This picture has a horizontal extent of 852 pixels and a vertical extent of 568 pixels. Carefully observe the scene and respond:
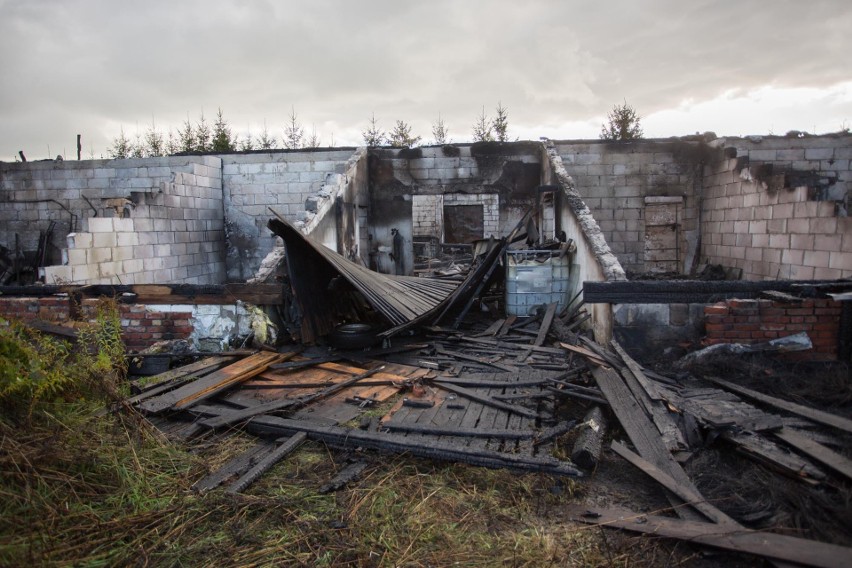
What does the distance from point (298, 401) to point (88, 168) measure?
9972 mm

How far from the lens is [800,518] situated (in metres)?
2.66

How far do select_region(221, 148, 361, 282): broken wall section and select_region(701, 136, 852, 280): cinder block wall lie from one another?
7.80 meters

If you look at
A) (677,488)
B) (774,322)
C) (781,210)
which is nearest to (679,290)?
(774,322)

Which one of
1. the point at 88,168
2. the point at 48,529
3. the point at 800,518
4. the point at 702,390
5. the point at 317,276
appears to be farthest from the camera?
the point at 88,168

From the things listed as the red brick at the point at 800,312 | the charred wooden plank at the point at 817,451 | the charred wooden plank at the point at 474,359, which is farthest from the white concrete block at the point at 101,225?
the red brick at the point at 800,312

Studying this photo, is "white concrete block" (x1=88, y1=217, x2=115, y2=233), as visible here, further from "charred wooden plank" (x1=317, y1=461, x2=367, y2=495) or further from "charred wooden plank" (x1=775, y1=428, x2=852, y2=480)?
"charred wooden plank" (x1=775, y1=428, x2=852, y2=480)

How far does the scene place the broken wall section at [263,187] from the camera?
1146 centimetres

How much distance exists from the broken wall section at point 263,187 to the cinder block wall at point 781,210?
780 centimetres

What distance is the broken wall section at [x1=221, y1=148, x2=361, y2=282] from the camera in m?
11.5

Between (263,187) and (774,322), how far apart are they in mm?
10146

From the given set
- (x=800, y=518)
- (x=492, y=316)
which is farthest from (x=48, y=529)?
(x=492, y=316)

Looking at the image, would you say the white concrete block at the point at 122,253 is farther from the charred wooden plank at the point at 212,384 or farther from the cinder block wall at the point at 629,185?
the cinder block wall at the point at 629,185

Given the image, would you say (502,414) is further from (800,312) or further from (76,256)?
(76,256)

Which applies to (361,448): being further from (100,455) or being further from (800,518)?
(800,518)
